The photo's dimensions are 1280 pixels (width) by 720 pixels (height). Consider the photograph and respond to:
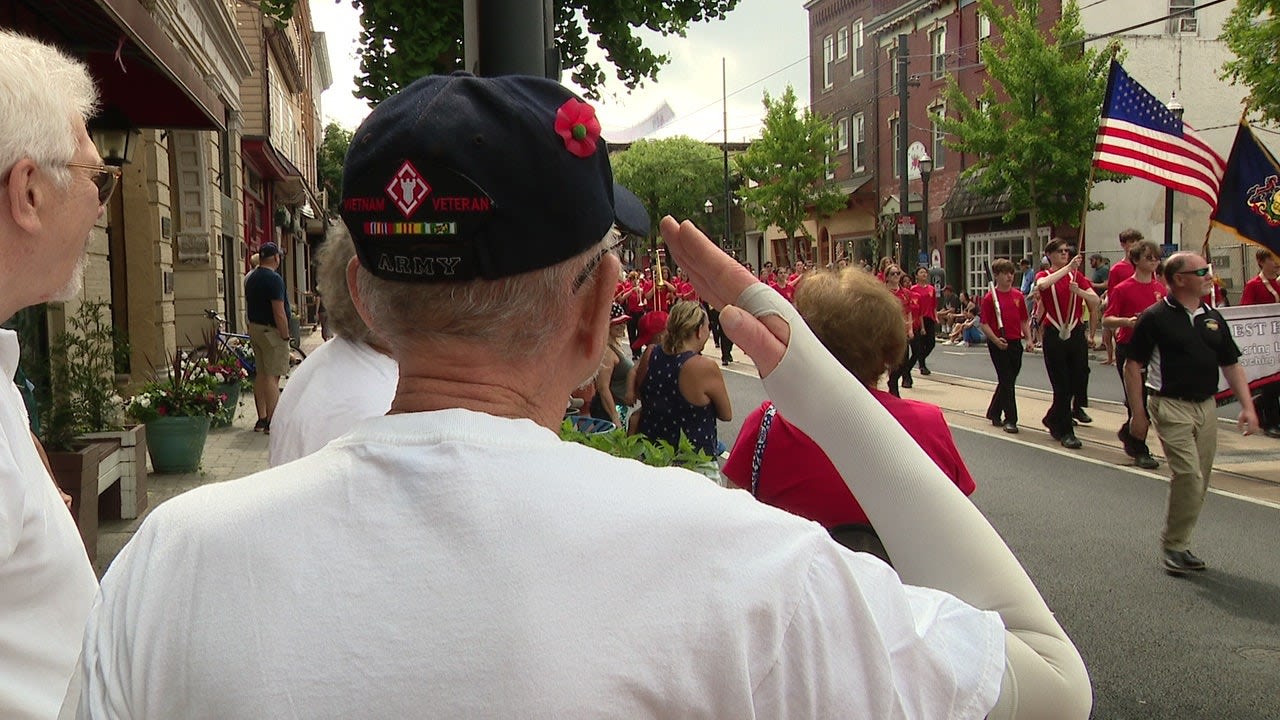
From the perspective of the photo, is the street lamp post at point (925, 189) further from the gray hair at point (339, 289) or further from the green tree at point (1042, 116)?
the gray hair at point (339, 289)

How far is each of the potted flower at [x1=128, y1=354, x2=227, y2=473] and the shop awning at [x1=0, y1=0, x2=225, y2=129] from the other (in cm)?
210

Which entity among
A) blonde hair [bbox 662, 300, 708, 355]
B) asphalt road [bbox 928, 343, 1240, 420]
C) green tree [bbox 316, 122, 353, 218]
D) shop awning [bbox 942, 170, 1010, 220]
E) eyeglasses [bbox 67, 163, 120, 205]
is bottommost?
asphalt road [bbox 928, 343, 1240, 420]

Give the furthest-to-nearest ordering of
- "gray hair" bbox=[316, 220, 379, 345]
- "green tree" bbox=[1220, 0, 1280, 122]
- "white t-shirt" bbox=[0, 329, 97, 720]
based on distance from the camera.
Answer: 1. "green tree" bbox=[1220, 0, 1280, 122]
2. "gray hair" bbox=[316, 220, 379, 345]
3. "white t-shirt" bbox=[0, 329, 97, 720]

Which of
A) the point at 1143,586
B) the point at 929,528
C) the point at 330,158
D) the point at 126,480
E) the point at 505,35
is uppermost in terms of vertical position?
the point at 330,158

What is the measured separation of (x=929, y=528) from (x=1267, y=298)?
11898 mm

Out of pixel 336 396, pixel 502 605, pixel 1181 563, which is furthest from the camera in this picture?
pixel 1181 563

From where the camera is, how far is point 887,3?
41.9 metres

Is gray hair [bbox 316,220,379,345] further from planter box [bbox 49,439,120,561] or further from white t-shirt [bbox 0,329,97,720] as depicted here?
planter box [bbox 49,439,120,561]

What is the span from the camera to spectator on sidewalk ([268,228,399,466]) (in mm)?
2900

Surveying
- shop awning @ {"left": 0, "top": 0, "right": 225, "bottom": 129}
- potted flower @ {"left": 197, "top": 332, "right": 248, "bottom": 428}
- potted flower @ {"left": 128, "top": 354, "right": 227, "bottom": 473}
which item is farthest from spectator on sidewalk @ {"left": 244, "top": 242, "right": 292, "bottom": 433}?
shop awning @ {"left": 0, "top": 0, "right": 225, "bottom": 129}

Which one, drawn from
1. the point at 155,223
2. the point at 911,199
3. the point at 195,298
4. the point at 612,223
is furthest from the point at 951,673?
the point at 911,199

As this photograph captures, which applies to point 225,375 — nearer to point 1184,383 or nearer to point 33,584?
point 1184,383

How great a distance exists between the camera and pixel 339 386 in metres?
2.95

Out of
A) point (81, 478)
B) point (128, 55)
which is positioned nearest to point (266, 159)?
point (128, 55)
